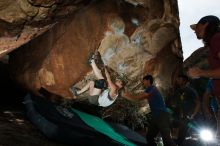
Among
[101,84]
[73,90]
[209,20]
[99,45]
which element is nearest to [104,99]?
[101,84]

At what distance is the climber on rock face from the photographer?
8.93 m

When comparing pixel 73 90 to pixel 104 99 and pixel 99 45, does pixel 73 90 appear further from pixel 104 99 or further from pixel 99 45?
pixel 99 45

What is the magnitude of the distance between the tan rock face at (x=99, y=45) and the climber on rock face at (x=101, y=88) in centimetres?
21

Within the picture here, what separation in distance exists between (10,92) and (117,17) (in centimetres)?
394

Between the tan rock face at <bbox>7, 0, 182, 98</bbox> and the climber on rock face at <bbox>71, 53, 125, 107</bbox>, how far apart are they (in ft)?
0.70

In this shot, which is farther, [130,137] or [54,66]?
[54,66]

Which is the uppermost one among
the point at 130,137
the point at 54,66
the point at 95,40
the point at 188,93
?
the point at 95,40

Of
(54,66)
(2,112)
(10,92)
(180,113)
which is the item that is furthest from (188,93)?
(10,92)

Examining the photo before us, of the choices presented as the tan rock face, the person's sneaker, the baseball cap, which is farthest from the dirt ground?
the baseball cap

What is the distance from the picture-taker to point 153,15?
9.57 m

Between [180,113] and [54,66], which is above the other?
[54,66]

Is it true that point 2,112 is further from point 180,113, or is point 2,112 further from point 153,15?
point 153,15

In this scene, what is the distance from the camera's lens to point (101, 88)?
9180 mm

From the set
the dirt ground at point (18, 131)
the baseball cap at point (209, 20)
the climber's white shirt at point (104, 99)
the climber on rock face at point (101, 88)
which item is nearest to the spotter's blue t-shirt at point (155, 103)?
the dirt ground at point (18, 131)
